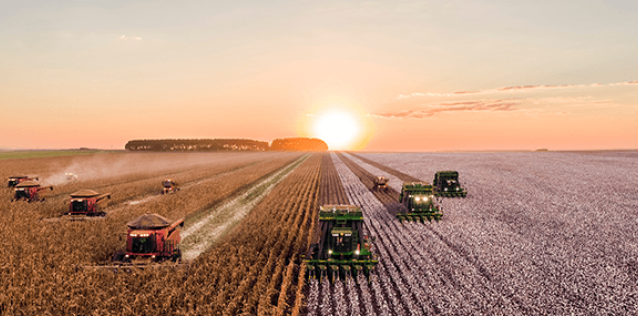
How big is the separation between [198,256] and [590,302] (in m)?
16.8

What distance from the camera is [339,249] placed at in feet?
44.5

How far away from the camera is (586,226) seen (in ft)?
74.5

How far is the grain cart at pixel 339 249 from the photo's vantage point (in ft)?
43.1

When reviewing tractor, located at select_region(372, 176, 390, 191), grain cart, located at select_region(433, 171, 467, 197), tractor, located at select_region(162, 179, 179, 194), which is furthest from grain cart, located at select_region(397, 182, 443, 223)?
tractor, located at select_region(162, 179, 179, 194)

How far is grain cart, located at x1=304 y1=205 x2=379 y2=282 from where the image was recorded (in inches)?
517

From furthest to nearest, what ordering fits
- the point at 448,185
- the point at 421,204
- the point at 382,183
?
the point at 382,183
the point at 448,185
the point at 421,204

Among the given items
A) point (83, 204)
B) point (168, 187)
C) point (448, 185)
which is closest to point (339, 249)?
point (83, 204)

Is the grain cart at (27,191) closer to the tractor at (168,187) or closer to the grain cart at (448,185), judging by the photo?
the tractor at (168,187)

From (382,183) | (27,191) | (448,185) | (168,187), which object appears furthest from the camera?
(382,183)

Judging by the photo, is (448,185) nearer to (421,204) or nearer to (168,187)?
(421,204)

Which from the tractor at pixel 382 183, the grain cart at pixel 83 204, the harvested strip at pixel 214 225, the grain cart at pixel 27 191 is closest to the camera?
the harvested strip at pixel 214 225

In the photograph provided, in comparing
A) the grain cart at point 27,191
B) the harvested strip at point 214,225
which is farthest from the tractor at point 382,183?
the grain cart at point 27,191

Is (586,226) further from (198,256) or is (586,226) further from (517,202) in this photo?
(198,256)

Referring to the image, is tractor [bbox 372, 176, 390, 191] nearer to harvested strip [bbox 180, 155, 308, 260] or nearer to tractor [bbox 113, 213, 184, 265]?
harvested strip [bbox 180, 155, 308, 260]
